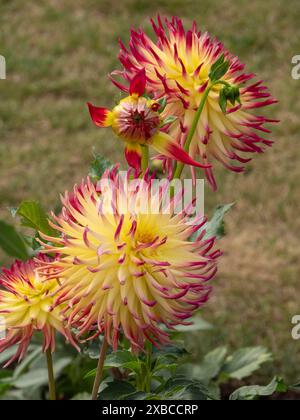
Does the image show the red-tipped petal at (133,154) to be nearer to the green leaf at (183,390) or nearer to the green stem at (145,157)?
the green stem at (145,157)

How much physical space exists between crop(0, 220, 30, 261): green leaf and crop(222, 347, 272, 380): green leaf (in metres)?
0.54

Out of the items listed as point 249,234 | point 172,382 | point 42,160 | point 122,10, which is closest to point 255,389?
point 172,382

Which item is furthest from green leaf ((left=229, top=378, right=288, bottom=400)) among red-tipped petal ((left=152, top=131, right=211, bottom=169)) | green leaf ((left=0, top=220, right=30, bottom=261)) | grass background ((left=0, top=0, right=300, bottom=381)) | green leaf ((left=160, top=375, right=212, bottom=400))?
grass background ((left=0, top=0, right=300, bottom=381))

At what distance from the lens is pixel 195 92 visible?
1169 mm

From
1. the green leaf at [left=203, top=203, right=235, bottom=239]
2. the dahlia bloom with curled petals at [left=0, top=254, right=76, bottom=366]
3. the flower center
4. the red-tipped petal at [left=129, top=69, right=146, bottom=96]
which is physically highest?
the red-tipped petal at [left=129, top=69, right=146, bottom=96]

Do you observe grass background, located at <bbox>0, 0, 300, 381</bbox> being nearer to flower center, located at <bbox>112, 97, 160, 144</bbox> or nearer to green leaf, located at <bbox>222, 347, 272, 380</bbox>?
green leaf, located at <bbox>222, 347, 272, 380</bbox>

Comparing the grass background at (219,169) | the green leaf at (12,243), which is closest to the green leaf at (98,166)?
the green leaf at (12,243)

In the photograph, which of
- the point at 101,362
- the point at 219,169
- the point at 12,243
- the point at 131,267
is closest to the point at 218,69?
the point at 131,267

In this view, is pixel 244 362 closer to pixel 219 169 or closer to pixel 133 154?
pixel 133 154

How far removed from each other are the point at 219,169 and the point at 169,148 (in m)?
2.23

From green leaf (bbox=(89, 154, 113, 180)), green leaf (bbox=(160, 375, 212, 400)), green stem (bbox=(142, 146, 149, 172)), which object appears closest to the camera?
green stem (bbox=(142, 146, 149, 172))

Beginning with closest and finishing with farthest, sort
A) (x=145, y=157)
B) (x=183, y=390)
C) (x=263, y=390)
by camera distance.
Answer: (x=145, y=157) → (x=183, y=390) → (x=263, y=390)

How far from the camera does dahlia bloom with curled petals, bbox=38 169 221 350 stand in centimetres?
97

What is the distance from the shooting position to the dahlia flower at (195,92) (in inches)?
45.5
